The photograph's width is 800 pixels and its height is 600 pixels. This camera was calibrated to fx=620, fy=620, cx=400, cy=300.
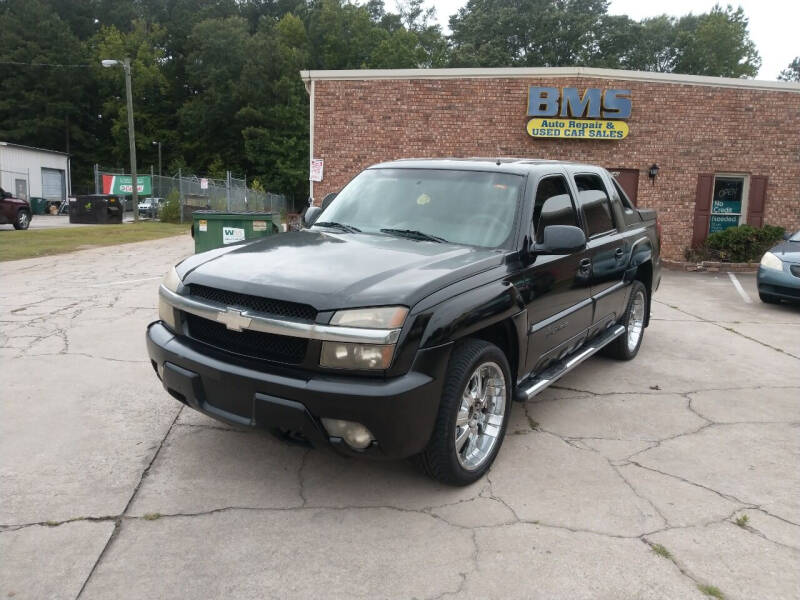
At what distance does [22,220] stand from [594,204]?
868 inches

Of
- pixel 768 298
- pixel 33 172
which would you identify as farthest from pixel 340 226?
pixel 33 172

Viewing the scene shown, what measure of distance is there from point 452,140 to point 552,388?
11.0 m

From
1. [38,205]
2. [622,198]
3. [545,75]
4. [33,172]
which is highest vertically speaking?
[545,75]

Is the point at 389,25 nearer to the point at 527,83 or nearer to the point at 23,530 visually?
the point at 527,83

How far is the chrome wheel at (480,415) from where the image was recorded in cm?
332

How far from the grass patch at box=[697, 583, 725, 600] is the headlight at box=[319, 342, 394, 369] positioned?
1583 millimetres

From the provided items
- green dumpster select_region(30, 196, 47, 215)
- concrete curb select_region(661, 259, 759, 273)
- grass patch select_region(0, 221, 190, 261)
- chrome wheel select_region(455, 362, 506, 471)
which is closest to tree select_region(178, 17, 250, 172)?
green dumpster select_region(30, 196, 47, 215)

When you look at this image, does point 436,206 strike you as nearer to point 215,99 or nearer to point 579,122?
point 579,122

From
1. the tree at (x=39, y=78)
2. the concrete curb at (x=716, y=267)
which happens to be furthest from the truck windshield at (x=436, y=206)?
the tree at (x=39, y=78)

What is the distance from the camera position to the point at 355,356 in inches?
111

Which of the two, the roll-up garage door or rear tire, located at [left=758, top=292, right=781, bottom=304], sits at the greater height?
the roll-up garage door

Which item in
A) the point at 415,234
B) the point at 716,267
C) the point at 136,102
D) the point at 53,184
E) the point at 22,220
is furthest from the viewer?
the point at 136,102

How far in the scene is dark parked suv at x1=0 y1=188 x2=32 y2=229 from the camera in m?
20.7

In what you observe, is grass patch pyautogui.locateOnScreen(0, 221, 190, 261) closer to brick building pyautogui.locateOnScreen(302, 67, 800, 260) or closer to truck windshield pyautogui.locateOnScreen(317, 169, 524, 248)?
brick building pyautogui.locateOnScreen(302, 67, 800, 260)
